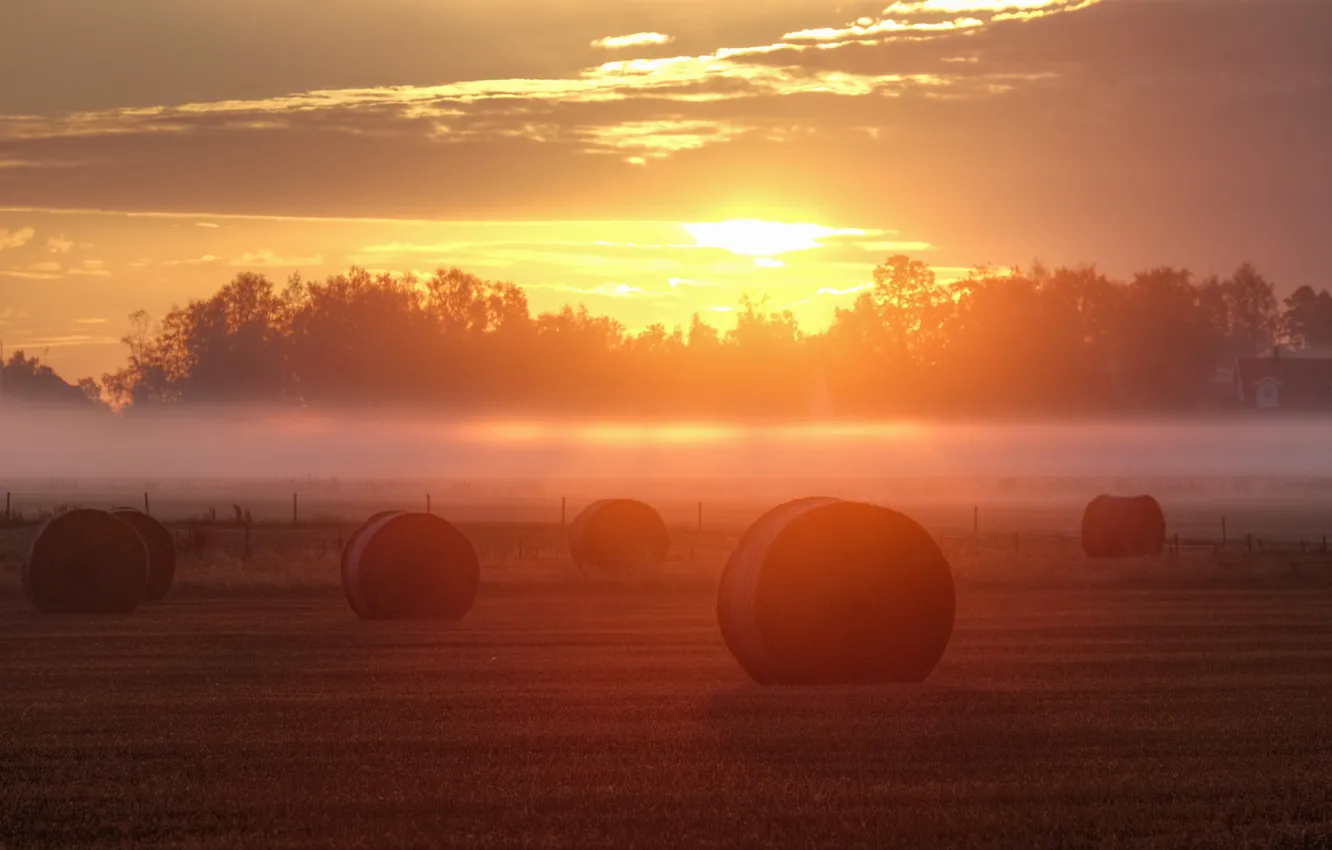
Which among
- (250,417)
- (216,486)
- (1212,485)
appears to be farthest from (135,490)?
(1212,485)

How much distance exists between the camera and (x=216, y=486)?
4998 inches

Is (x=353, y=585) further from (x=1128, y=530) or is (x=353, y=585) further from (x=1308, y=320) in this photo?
(x=1308, y=320)

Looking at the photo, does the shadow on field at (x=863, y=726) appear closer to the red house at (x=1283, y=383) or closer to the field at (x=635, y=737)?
the field at (x=635, y=737)

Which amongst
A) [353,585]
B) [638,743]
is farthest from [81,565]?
[638,743]

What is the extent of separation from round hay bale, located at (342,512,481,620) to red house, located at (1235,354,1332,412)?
3636 inches

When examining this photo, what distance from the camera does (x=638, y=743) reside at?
16312mm

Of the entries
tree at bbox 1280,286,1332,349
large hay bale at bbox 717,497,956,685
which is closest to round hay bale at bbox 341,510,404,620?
large hay bale at bbox 717,497,956,685

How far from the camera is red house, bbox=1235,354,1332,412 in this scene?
113438 mm

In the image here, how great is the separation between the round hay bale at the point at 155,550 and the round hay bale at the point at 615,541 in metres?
10.6

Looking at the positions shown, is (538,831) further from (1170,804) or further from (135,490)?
(135,490)

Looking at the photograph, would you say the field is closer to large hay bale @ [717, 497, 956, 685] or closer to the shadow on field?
the shadow on field

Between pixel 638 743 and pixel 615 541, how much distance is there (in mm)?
25301

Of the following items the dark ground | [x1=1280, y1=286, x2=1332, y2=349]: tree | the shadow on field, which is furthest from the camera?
[x1=1280, y1=286, x2=1332, y2=349]: tree

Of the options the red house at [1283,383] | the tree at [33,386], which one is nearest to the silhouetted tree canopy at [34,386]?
the tree at [33,386]
